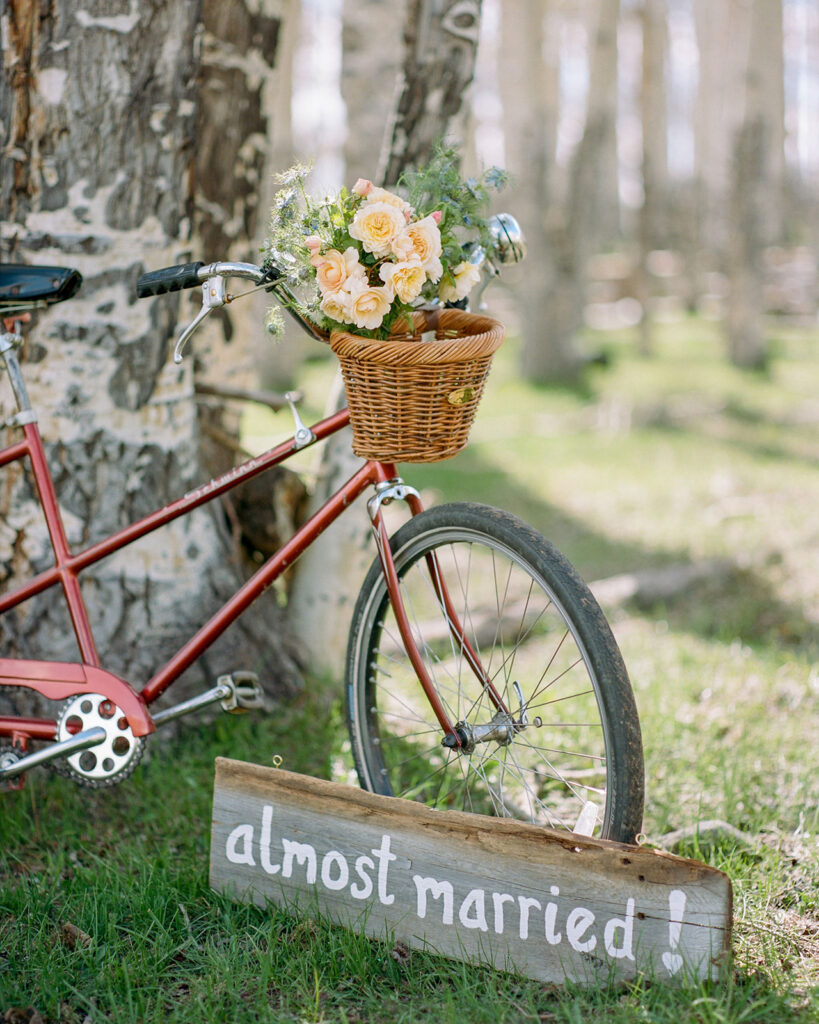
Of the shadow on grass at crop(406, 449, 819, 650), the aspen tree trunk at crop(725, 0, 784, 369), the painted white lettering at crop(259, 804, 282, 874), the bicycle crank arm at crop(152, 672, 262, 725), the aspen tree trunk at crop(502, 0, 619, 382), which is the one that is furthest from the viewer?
the aspen tree trunk at crop(725, 0, 784, 369)

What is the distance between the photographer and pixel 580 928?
5.80 feet

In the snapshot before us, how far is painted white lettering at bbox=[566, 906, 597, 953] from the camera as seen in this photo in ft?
5.77

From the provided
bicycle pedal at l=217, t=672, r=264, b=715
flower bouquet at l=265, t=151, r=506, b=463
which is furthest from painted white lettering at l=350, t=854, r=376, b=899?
flower bouquet at l=265, t=151, r=506, b=463

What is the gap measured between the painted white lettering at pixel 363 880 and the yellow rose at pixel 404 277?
3.57 feet

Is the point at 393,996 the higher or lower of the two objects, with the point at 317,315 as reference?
lower

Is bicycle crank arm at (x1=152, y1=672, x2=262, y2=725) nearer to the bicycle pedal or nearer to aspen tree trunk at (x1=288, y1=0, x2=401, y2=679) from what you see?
the bicycle pedal

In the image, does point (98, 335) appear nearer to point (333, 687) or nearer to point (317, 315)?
point (317, 315)

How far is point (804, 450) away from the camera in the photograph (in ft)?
21.0

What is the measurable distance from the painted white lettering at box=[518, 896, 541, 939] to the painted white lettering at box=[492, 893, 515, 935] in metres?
0.03

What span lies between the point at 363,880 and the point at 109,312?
1642 millimetres

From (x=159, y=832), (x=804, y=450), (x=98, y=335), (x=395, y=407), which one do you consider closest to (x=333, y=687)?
(x=159, y=832)

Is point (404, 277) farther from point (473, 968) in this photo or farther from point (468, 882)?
point (473, 968)

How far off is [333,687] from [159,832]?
835 mm

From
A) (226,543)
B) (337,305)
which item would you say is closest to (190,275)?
(337,305)
